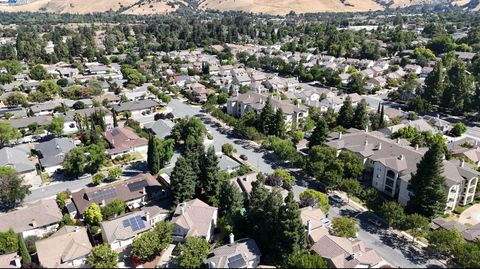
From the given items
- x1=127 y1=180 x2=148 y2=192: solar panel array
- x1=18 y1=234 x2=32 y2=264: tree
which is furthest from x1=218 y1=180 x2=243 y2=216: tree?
x1=18 y1=234 x2=32 y2=264: tree

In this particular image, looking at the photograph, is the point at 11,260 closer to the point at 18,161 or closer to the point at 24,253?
the point at 24,253

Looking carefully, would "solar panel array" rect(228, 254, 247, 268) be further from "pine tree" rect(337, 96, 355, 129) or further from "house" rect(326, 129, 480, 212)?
"pine tree" rect(337, 96, 355, 129)

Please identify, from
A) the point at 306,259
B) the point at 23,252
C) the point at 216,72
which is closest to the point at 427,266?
the point at 306,259

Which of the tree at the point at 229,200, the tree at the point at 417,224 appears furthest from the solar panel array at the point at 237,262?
the tree at the point at 417,224

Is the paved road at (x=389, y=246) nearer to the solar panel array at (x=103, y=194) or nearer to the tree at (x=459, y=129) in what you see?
the solar panel array at (x=103, y=194)

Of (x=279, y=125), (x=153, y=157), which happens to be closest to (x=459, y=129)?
(x=279, y=125)
